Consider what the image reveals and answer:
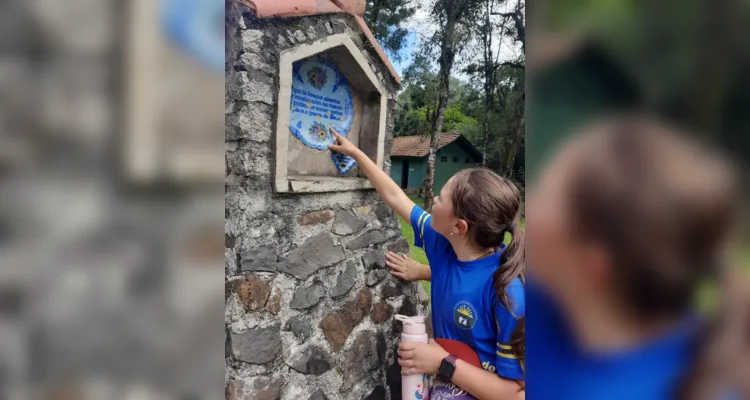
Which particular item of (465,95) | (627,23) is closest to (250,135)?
(465,95)

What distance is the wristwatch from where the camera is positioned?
1476 millimetres

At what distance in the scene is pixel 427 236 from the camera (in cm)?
169

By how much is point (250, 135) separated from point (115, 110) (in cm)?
100

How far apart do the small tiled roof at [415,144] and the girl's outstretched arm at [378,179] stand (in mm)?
163

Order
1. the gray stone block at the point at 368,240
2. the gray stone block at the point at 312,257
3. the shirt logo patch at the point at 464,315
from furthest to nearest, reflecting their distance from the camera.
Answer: the gray stone block at the point at 368,240, the gray stone block at the point at 312,257, the shirt logo patch at the point at 464,315

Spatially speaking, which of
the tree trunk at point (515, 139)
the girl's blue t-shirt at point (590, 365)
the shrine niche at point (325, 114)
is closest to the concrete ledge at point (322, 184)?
the shrine niche at point (325, 114)

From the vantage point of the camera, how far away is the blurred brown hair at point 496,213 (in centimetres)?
136

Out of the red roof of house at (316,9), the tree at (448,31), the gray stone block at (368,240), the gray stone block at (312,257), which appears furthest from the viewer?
the gray stone block at (368,240)

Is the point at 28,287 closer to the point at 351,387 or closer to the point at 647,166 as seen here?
the point at 647,166

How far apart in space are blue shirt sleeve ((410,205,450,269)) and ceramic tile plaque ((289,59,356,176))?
14.1 inches

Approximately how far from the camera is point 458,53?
4.01 ft

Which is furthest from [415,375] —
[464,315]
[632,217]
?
[632,217]

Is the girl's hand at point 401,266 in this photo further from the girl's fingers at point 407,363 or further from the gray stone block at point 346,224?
the girl's fingers at point 407,363

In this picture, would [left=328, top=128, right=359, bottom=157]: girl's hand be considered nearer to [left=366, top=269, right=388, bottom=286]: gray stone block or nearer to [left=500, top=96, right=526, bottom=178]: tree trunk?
[left=366, top=269, right=388, bottom=286]: gray stone block
